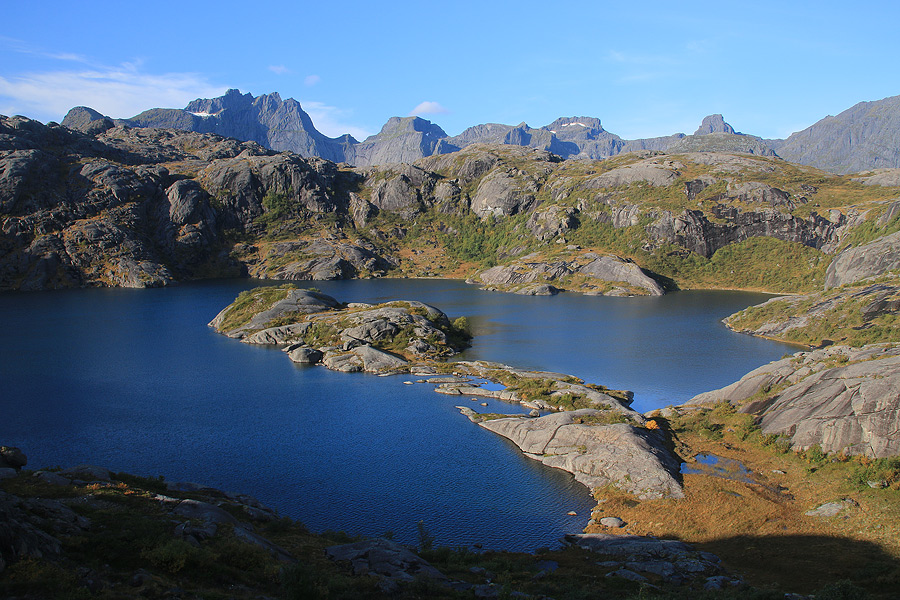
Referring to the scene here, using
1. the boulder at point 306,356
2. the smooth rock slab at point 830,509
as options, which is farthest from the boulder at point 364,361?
the smooth rock slab at point 830,509

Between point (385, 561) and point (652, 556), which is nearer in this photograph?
point (385, 561)

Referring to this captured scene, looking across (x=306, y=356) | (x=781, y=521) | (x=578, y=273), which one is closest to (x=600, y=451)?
(x=781, y=521)

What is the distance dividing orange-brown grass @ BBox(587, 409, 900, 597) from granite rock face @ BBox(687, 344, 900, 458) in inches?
74.9

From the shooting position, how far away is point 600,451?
44.7 meters

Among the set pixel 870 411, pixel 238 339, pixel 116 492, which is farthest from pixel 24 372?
pixel 870 411

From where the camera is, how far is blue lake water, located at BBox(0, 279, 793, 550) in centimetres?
3891

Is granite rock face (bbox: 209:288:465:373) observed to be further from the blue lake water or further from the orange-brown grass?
the orange-brown grass

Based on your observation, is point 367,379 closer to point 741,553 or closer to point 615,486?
point 615,486

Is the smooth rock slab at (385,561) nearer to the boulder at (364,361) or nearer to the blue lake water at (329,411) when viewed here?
the blue lake water at (329,411)

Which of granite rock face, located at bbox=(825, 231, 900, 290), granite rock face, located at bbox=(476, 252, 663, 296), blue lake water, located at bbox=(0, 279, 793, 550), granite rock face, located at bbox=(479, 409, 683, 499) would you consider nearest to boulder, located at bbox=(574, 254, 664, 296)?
granite rock face, located at bbox=(476, 252, 663, 296)

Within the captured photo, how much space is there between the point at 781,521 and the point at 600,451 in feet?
44.0

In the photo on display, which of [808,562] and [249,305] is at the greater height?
[249,305]

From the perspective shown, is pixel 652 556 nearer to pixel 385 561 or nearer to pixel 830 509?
pixel 830 509

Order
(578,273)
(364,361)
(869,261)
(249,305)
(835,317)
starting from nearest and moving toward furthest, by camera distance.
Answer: (364,361), (835,317), (869,261), (249,305), (578,273)
